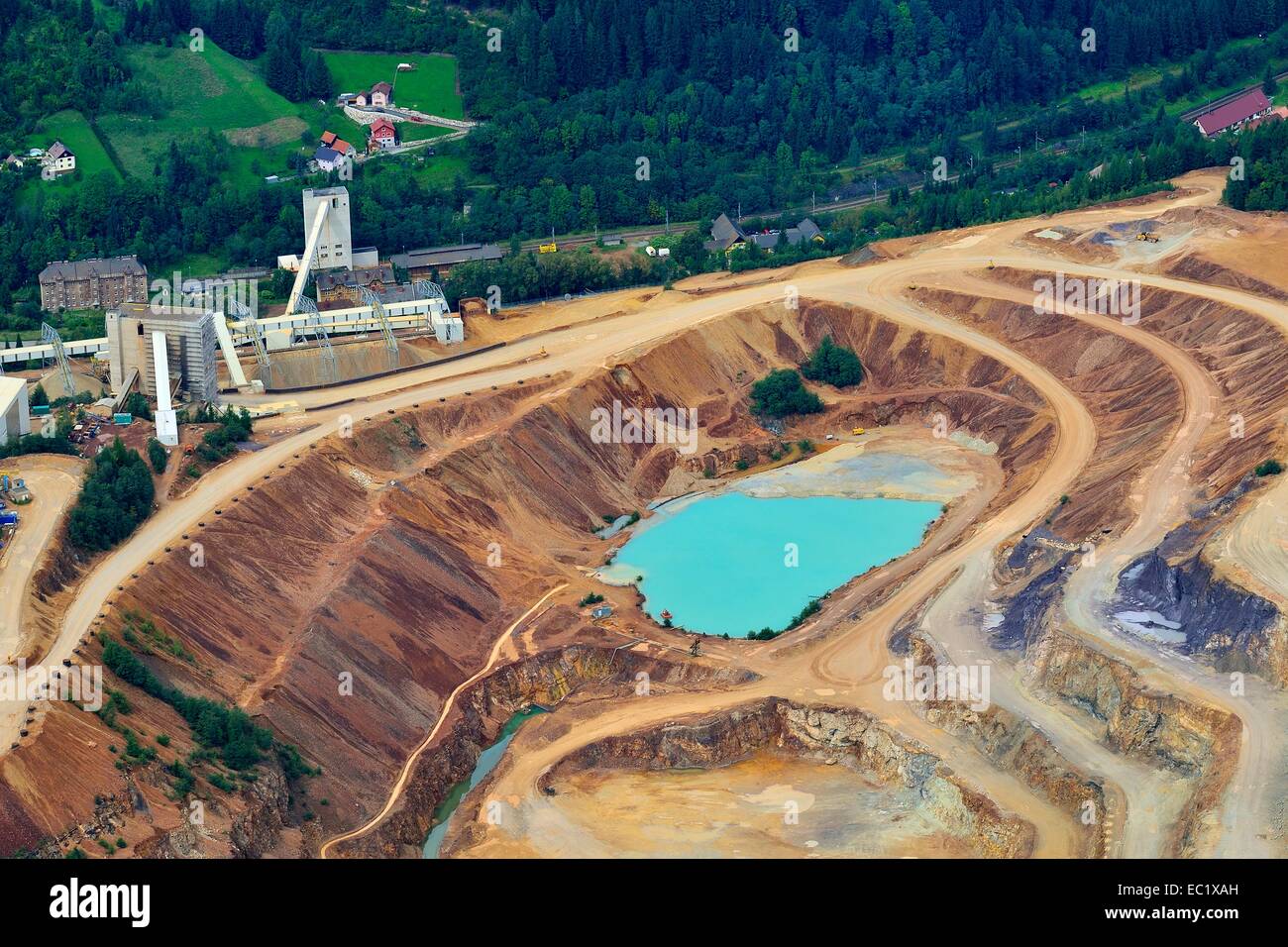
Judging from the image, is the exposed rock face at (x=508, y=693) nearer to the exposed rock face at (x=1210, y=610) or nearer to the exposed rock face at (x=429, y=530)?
the exposed rock face at (x=429, y=530)

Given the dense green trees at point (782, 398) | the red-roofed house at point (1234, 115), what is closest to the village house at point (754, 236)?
the dense green trees at point (782, 398)

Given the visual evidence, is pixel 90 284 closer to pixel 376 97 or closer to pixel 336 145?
pixel 336 145

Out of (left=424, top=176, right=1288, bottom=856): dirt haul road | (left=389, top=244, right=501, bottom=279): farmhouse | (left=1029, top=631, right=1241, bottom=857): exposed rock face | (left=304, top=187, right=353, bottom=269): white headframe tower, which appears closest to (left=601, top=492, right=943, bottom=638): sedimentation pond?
(left=424, top=176, right=1288, bottom=856): dirt haul road

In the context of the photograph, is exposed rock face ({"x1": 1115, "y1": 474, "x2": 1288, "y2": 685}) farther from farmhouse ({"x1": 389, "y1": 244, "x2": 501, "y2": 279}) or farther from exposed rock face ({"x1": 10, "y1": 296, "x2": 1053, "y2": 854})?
farmhouse ({"x1": 389, "y1": 244, "x2": 501, "y2": 279})

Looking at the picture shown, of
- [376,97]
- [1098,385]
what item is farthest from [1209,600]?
[376,97]

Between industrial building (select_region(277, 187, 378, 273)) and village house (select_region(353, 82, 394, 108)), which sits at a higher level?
village house (select_region(353, 82, 394, 108))

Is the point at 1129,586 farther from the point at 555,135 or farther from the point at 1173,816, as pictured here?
the point at 555,135

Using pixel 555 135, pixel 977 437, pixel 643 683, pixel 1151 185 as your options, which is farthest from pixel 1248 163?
pixel 643 683
